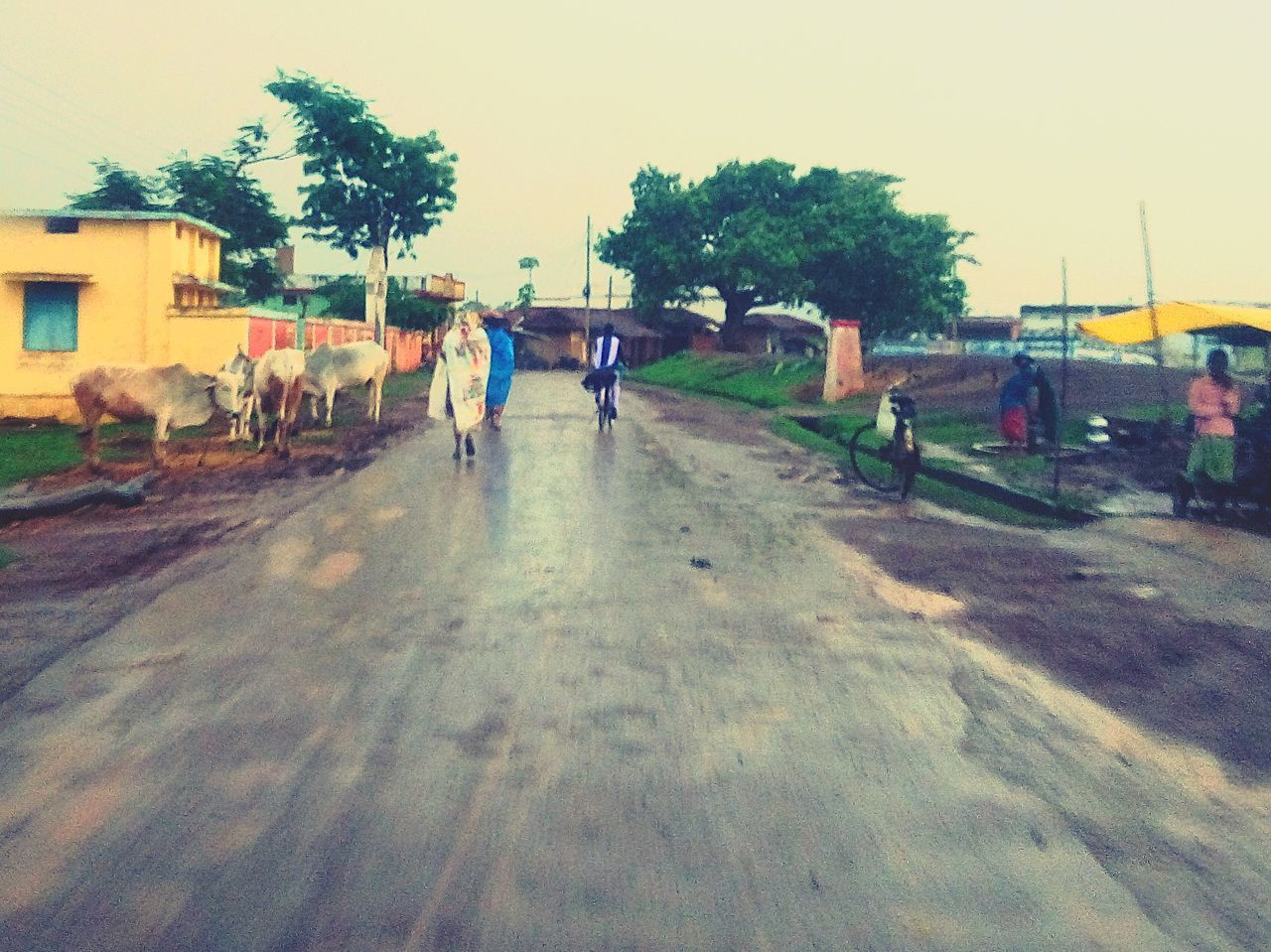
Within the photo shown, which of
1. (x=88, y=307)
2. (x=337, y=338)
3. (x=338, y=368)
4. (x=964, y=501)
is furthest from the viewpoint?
(x=337, y=338)

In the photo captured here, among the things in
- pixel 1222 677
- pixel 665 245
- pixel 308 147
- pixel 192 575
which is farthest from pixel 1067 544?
pixel 665 245

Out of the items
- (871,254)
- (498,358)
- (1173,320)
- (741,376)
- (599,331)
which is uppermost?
(871,254)

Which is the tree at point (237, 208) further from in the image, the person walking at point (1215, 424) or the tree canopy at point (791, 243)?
the person walking at point (1215, 424)

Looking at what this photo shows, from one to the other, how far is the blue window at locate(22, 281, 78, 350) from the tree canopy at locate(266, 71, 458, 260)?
74.2ft

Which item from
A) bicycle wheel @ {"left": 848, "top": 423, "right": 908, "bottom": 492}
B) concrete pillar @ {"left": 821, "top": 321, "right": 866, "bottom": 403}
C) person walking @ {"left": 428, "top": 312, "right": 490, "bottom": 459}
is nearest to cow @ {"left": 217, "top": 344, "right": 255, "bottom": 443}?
person walking @ {"left": 428, "top": 312, "right": 490, "bottom": 459}

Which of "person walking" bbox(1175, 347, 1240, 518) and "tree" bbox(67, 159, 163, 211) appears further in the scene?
"tree" bbox(67, 159, 163, 211)

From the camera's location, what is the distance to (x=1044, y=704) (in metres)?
5.98

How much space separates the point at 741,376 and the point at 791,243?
15.4 metres

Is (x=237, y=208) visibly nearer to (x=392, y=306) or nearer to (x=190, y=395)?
(x=392, y=306)

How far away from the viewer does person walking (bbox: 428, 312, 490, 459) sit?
53.8 feet

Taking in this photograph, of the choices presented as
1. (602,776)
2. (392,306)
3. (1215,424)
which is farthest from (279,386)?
(392,306)

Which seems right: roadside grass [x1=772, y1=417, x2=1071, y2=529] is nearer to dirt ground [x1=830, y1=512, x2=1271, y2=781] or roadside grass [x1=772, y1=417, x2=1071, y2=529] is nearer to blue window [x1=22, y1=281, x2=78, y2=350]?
dirt ground [x1=830, y1=512, x2=1271, y2=781]

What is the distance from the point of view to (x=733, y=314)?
61.9m

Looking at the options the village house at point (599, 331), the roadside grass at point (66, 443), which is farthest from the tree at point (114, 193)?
the village house at point (599, 331)
